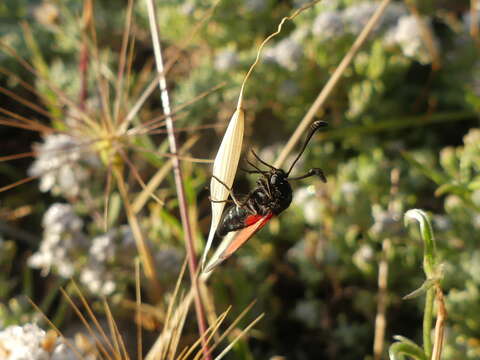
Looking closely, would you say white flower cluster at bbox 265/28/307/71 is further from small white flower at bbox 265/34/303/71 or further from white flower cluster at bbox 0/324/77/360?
white flower cluster at bbox 0/324/77/360

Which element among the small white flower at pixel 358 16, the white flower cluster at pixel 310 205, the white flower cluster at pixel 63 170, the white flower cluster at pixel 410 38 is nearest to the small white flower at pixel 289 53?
the small white flower at pixel 358 16

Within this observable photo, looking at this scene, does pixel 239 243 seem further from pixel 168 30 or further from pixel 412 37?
pixel 168 30

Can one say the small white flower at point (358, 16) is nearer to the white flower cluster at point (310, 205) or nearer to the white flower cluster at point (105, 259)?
the white flower cluster at point (310, 205)

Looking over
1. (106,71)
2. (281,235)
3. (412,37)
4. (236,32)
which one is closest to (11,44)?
(106,71)

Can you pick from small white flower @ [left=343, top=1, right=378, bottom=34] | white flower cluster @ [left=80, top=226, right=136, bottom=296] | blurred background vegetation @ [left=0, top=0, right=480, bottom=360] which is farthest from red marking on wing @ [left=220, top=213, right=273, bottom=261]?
small white flower @ [left=343, top=1, right=378, bottom=34]

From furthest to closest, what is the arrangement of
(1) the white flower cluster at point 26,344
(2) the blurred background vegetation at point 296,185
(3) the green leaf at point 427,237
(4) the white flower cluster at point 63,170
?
(4) the white flower cluster at point 63,170 < (2) the blurred background vegetation at point 296,185 < (1) the white flower cluster at point 26,344 < (3) the green leaf at point 427,237

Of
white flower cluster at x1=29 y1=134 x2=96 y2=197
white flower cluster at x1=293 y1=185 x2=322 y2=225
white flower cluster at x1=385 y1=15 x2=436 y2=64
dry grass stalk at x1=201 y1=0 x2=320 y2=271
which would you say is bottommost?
white flower cluster at x1=29 y1=134 x2=96 y2=197
